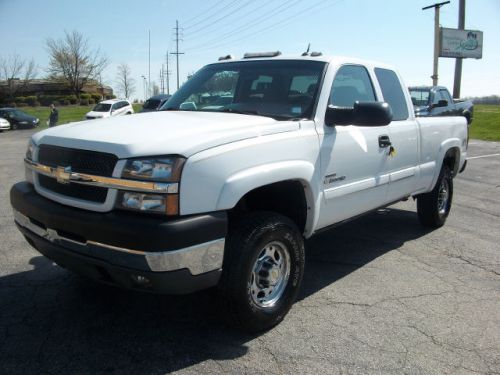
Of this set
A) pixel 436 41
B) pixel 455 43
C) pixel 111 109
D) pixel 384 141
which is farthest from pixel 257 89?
pixel 455 43

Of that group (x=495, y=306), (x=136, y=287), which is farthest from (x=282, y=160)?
(x=495, y=306)

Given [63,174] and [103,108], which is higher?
[103,108]

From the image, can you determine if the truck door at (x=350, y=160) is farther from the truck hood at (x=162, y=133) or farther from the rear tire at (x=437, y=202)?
the rear tire at (x=437, y=202)

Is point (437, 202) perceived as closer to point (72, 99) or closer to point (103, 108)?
point (103, 108)

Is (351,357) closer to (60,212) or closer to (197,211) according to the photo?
(197,211)

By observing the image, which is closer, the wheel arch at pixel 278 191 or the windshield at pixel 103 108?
the wheel arch at pixel 278 191

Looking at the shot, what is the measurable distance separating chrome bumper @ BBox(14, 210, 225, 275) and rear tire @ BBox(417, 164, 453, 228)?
154 inches

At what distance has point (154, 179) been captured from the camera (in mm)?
2680

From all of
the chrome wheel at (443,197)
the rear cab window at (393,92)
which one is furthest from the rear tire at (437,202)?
the rear cab window at (393,92)

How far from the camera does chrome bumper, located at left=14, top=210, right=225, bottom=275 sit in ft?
8.61

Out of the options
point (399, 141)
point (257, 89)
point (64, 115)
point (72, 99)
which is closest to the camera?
point (257, 89)

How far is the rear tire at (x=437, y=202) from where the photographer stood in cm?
597

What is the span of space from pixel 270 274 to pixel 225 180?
2.85 feet

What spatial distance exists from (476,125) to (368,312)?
28.1 metres
